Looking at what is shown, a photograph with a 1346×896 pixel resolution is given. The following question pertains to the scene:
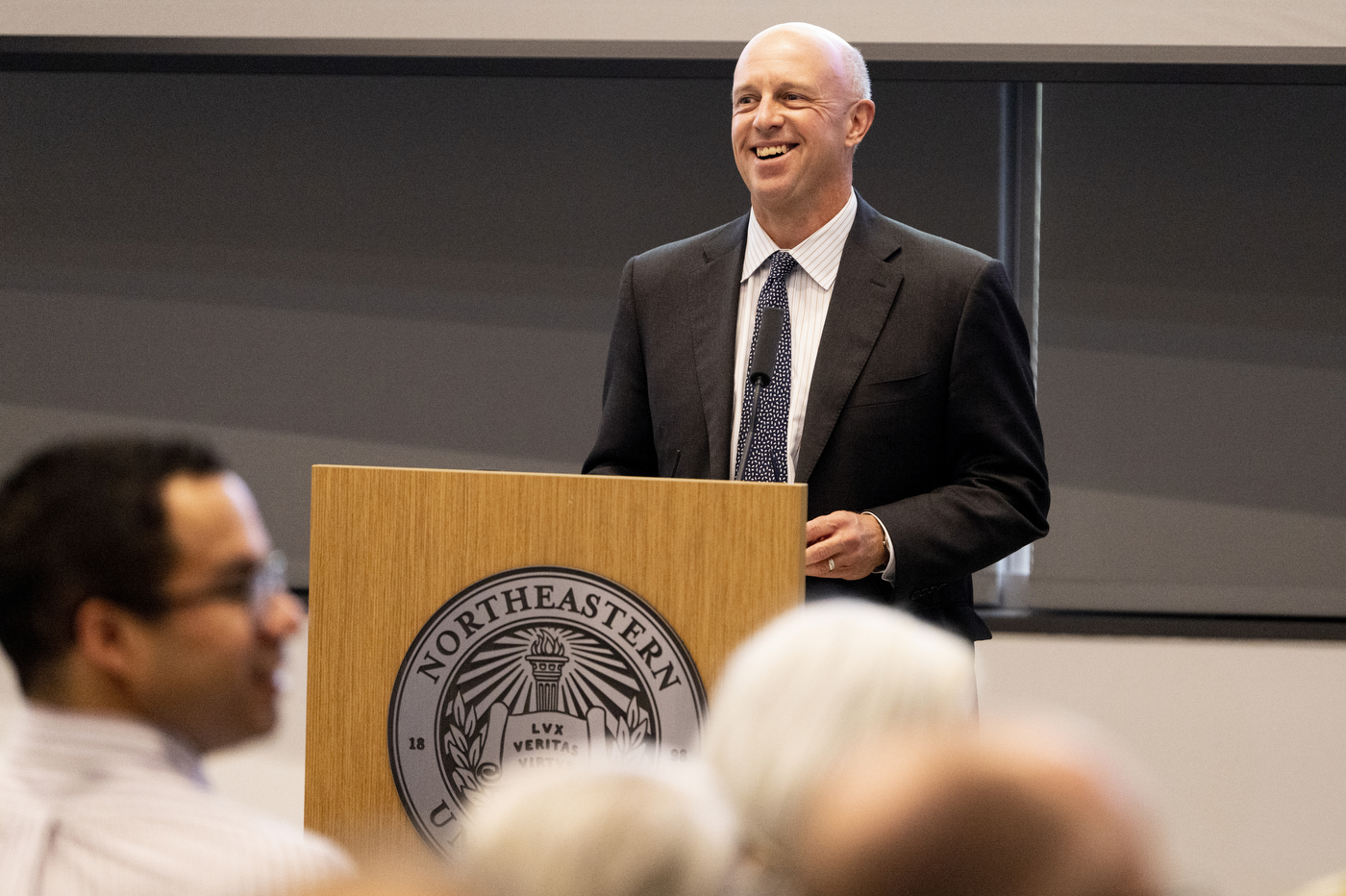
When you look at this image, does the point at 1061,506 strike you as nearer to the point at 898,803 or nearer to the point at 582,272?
the point at 582,272

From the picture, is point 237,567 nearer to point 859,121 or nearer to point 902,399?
point 902,399

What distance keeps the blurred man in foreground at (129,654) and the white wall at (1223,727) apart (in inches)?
105

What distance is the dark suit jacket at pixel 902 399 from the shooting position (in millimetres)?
2123

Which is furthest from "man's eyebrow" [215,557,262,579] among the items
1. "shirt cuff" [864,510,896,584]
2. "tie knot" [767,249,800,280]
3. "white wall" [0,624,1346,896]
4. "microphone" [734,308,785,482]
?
"white wall" [0,624,1346,896]

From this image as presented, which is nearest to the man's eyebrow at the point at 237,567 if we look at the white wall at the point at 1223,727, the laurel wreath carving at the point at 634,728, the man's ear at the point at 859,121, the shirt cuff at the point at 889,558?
the laurel wreath carving at the point at 634,728

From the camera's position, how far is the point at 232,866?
102 centimetres

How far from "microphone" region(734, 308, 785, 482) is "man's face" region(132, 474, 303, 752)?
0.81m

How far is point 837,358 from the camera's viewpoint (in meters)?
2.15

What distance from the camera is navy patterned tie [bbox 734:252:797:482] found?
2.12 m

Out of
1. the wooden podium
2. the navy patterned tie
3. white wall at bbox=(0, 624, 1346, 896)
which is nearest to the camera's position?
the wooden podium

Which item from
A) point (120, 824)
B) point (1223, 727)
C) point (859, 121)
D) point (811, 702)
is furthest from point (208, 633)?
point (1223, 727)

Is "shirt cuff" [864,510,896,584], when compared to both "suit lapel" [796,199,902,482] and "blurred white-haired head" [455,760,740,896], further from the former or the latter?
"blurred white-haired head" [455,760,740,896]

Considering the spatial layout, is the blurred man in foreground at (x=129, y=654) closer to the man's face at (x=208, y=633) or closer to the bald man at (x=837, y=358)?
the man's face at (x=208, y=633)

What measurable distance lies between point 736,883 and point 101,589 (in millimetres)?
603
